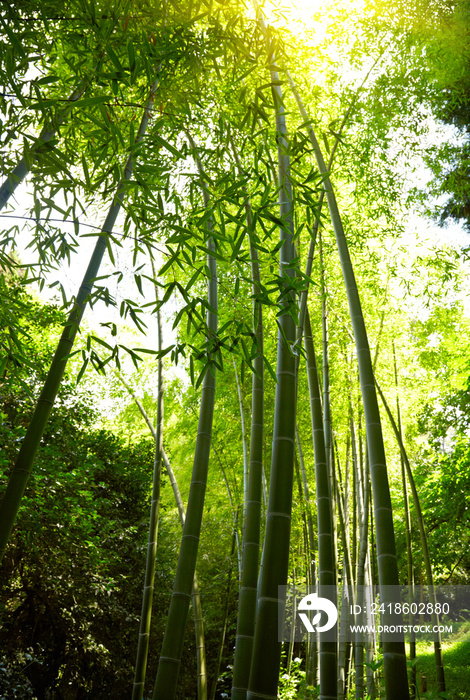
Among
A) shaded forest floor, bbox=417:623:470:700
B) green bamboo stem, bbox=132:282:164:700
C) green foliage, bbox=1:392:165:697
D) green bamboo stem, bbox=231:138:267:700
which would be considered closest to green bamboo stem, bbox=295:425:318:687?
green bamboo stem, bbox=132:282:164:700

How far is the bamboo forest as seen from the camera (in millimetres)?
1758

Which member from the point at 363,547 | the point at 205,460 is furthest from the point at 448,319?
the point at 205,460

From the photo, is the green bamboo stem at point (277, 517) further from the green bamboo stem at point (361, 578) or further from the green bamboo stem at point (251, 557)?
the green bamboo stem at point (361, 578)

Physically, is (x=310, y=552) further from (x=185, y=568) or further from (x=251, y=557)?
(x=185, y=568)

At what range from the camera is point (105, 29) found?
145 centimetres

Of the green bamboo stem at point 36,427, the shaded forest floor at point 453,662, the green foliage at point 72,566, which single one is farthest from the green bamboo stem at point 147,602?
the shaded forest floor at point 453,662

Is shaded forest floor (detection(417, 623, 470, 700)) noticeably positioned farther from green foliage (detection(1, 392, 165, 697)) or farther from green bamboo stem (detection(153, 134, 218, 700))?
green bamboo stem (detection(153, 134, 218, 700))

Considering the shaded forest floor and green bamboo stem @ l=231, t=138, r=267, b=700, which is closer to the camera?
green bamboo stem @ l=231, t=138, r=267, b=700

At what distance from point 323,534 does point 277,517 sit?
1.18 m

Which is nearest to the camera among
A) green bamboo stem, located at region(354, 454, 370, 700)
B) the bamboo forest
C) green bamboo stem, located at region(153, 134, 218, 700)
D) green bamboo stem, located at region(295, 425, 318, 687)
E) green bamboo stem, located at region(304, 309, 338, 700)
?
the bamboo forest

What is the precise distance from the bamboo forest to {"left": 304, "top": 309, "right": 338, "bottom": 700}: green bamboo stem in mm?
16

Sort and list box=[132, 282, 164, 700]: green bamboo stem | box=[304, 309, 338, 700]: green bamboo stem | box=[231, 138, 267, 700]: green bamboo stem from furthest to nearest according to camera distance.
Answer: box=[132, 282, 164, 700]: green bamboo stem, box=[231, 138, 267, 700]: green bamboo stem, box=[304, 309, 338, 700]: green bamboo stem

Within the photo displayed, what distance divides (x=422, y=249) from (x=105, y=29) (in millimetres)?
4833

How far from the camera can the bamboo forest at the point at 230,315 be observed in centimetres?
Answer: 176
